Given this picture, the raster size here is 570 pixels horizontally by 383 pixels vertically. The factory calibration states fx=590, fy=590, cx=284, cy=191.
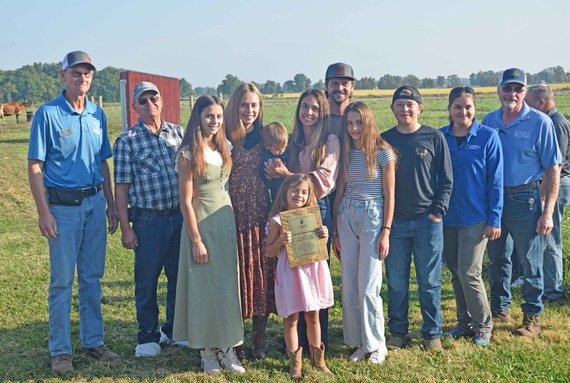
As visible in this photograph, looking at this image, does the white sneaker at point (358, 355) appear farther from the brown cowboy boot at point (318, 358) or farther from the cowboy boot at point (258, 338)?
the cowboy boot at point (258, 338)

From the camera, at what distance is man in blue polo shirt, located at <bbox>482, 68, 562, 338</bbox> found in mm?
5215

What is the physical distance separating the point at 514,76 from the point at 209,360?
3.58 meters

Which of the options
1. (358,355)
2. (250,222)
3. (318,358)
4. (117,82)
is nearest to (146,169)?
(250,222)

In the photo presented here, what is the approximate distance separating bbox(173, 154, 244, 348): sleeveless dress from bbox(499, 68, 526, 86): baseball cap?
8.73ft

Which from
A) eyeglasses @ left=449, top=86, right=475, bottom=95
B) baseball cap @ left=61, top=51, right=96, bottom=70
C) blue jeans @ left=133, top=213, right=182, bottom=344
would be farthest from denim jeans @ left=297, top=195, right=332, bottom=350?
baseball cap @ left=61, top=51, right=96, bottom=70

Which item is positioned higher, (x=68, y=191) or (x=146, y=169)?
(x=146, y=169)

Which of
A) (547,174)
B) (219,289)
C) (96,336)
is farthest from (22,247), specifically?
(547,174)

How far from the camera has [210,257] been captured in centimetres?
457

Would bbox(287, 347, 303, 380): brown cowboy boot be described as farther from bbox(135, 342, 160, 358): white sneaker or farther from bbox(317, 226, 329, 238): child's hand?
bbox(135, 342, 160, 358): white sneaker

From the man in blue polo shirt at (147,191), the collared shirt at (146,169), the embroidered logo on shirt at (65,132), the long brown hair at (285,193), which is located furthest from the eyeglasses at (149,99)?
the long brown hair at (285,193)

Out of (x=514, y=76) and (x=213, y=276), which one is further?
(x=514, y=76)

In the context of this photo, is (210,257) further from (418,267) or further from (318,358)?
(418,267)

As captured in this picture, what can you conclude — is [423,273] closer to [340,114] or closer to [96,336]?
[340,114]

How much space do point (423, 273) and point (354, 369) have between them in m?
0.98
